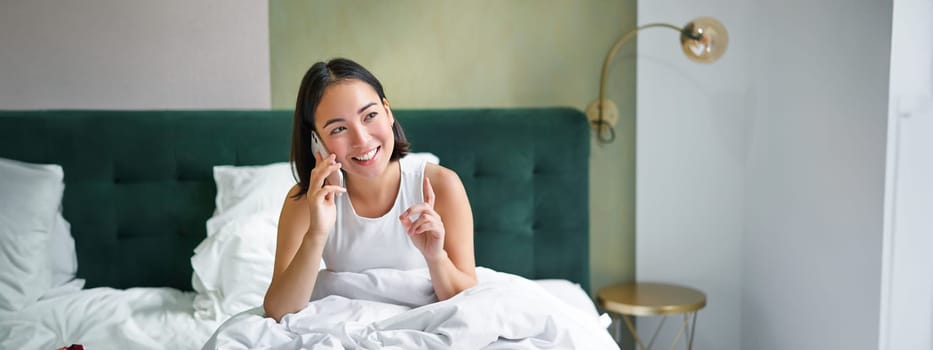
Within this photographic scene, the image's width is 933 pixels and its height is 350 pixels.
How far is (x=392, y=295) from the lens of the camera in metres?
1.81

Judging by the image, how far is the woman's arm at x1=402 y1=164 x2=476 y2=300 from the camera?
65.5 inches

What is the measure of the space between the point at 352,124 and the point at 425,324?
43 centimetres

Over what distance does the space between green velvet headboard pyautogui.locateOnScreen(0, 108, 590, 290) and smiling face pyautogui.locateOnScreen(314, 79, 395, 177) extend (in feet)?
3.71

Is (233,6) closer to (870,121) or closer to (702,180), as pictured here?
(702,180)

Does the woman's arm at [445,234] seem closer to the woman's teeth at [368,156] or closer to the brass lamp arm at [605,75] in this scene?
the woman's teeth at [368,156]

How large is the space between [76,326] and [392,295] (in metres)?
1.08

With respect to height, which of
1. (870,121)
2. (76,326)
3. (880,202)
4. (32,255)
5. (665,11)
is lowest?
(76,326)

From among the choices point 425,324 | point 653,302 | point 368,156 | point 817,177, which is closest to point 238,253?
point 368,156

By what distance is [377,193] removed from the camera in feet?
6.23

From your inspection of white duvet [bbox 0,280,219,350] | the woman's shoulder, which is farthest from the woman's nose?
white duvet [bbox 0,280,219,350]

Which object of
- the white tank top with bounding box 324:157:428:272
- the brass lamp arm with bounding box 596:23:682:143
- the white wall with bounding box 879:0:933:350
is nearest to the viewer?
the white tank top with bounding box 324:157:428:272

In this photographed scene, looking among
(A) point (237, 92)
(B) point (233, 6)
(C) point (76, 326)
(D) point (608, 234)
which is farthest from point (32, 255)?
(D) point (608, 234)

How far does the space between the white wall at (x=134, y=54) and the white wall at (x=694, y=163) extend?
4.75 ft

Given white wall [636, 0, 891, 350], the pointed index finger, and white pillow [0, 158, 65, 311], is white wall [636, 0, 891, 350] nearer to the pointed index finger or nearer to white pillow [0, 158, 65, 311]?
the pointed index finger
